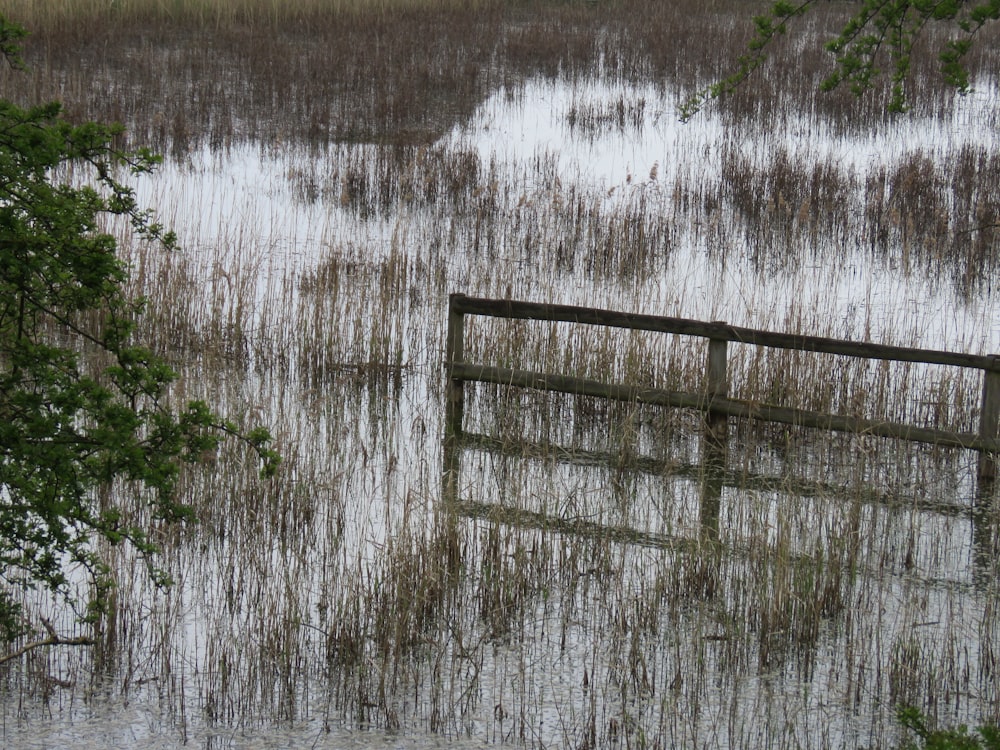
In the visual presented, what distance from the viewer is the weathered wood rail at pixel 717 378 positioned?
6.87m

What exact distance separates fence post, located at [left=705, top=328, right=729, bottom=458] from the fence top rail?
0.24 feet

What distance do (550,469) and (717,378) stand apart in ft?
5.32

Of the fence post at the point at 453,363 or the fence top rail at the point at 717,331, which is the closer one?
the fence top rail at the point at 717,331

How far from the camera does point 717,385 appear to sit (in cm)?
737

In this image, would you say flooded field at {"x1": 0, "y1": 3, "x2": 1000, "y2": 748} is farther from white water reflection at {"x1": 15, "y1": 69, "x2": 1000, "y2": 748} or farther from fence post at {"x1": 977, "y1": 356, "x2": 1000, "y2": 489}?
fence post at {"x1": 977, "y1": 356, "x2": 1000, "y2": 489}

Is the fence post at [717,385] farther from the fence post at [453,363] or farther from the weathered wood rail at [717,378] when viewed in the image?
the fence post at [453,363]

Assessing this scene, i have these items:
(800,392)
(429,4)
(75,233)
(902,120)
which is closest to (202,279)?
(800,392)

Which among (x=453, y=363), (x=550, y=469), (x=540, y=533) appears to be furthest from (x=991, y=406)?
(x=453, y=363)

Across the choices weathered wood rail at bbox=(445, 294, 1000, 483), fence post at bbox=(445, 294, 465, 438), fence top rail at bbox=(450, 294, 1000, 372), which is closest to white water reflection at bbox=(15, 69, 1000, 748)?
fence post at bbox=(445, 294, 465, 438)

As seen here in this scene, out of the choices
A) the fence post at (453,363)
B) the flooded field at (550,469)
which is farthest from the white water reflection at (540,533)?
the fence post at (453,363)

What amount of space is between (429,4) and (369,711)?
23.0 meters

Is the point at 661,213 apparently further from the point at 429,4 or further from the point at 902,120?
the point at 429,4

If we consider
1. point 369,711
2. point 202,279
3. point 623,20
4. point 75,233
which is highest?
point 623,20

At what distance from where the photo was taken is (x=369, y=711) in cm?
429
